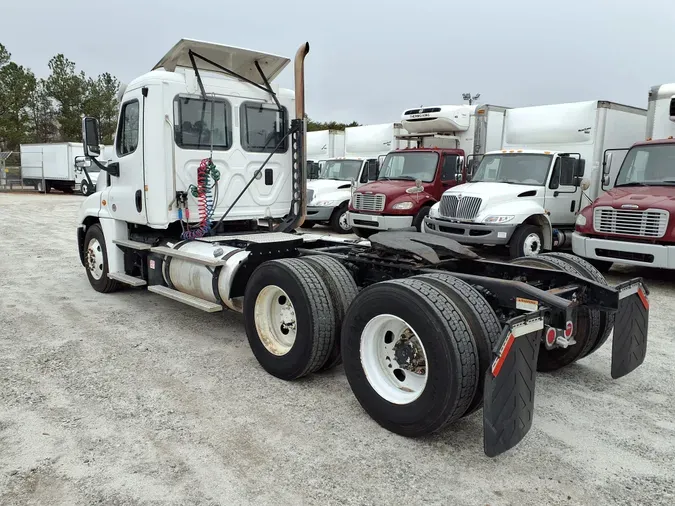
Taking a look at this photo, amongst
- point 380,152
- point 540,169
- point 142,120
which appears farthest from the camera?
point 380,152

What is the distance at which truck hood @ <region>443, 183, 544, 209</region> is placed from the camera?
1034cm

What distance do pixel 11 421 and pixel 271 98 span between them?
4.63m

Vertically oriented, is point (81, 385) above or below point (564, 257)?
below

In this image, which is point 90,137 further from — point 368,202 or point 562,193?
point 562,193

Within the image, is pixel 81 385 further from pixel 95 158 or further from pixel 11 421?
pixel 95 158

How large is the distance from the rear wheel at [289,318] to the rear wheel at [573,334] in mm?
1762

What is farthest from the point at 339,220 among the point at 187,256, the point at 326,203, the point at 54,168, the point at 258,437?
the point at 54,168

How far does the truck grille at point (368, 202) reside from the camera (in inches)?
503

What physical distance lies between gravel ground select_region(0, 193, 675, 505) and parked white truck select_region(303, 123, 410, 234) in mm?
9592

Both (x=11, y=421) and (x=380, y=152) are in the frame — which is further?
(x=380, y=152)

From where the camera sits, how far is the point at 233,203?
6.71 m

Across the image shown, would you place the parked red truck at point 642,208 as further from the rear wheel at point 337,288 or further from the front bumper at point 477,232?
the rear wheel at point 337,288

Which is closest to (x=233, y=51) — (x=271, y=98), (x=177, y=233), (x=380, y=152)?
(x=271, y=98)

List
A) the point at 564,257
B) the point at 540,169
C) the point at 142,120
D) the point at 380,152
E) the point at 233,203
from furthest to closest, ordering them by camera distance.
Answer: the point at 380,152 < the point at 540,169 < the point at 233,203 < the point at 142,120 < the point at 564,257
